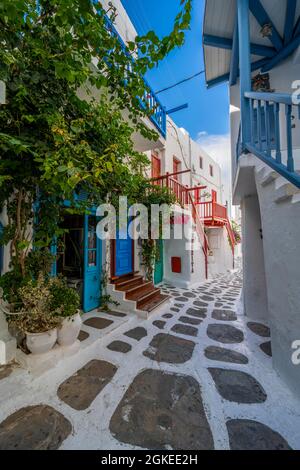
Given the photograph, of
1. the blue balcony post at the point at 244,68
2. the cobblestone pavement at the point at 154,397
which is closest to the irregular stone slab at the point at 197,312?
the cobblestone pavement at the point at 154,397

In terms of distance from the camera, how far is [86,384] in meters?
2.27

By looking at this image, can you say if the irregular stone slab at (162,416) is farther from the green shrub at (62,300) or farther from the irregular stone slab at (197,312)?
the irregular stone slab at (197,312)

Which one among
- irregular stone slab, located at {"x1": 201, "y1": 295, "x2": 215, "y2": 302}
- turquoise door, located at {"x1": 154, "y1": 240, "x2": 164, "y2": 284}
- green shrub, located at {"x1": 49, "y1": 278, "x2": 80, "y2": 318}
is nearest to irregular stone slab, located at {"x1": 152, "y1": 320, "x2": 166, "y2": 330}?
green shrub, located at {"x1": 49, "y1": 278, "x2": 80, "y2": 318}

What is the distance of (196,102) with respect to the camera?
783 centimetres

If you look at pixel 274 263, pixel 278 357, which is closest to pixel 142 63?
pixel 274 263

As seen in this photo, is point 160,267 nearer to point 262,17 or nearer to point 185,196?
point 185,196

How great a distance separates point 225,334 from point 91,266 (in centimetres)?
319

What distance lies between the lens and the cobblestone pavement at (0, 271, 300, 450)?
5.40 feet

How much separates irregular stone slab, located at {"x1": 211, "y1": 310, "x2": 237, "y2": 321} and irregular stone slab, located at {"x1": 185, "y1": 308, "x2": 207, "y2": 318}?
0.23 meters

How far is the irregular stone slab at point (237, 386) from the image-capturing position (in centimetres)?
210

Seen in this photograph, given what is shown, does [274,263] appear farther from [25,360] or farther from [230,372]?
[25,360]

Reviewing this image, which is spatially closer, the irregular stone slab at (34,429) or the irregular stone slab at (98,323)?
the irregular stone slab at (34,429)

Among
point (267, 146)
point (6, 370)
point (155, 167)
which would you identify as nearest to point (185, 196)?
point (155, 167)

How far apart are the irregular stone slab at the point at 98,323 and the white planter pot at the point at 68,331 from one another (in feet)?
2.78
